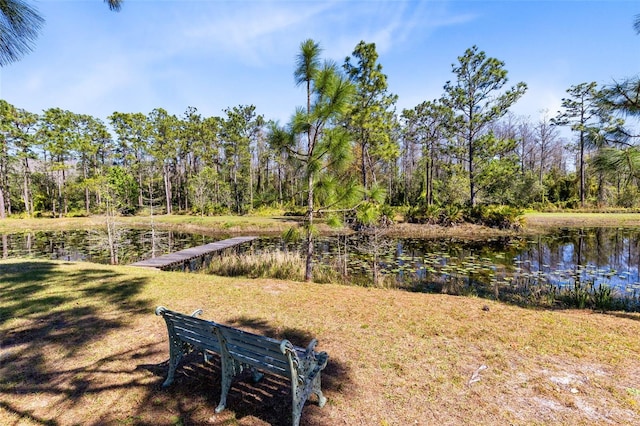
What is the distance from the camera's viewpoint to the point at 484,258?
10523 mm

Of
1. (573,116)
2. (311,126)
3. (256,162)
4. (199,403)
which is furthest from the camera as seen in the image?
(256,162)

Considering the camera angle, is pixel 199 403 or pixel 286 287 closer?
pixel 199 403

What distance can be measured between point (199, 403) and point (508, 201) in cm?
3075

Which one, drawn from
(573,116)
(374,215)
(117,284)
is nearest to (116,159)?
(117,284)

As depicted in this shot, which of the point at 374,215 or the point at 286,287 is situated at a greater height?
the point at 374,215

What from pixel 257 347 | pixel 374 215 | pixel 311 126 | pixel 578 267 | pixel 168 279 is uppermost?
pixel 311 126

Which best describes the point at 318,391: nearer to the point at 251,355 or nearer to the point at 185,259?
the point at 251,355

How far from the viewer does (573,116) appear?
26969 millimetres

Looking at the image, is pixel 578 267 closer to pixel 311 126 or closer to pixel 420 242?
pixel 420 242

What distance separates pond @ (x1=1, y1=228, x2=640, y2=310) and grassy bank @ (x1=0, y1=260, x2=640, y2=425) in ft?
6.12

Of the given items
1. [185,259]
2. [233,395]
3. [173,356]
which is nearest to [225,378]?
[233,395]

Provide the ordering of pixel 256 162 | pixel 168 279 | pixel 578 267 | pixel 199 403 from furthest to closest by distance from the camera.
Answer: pixel 256 162, pixel 578 267, pixel 168 279, pixel 199 403

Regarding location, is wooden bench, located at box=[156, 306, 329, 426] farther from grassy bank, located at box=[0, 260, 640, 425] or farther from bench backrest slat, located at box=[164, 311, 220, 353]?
grassy bank, located at box=[0, 260, 640, 425]

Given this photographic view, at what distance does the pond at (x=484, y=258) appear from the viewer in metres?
6.95
